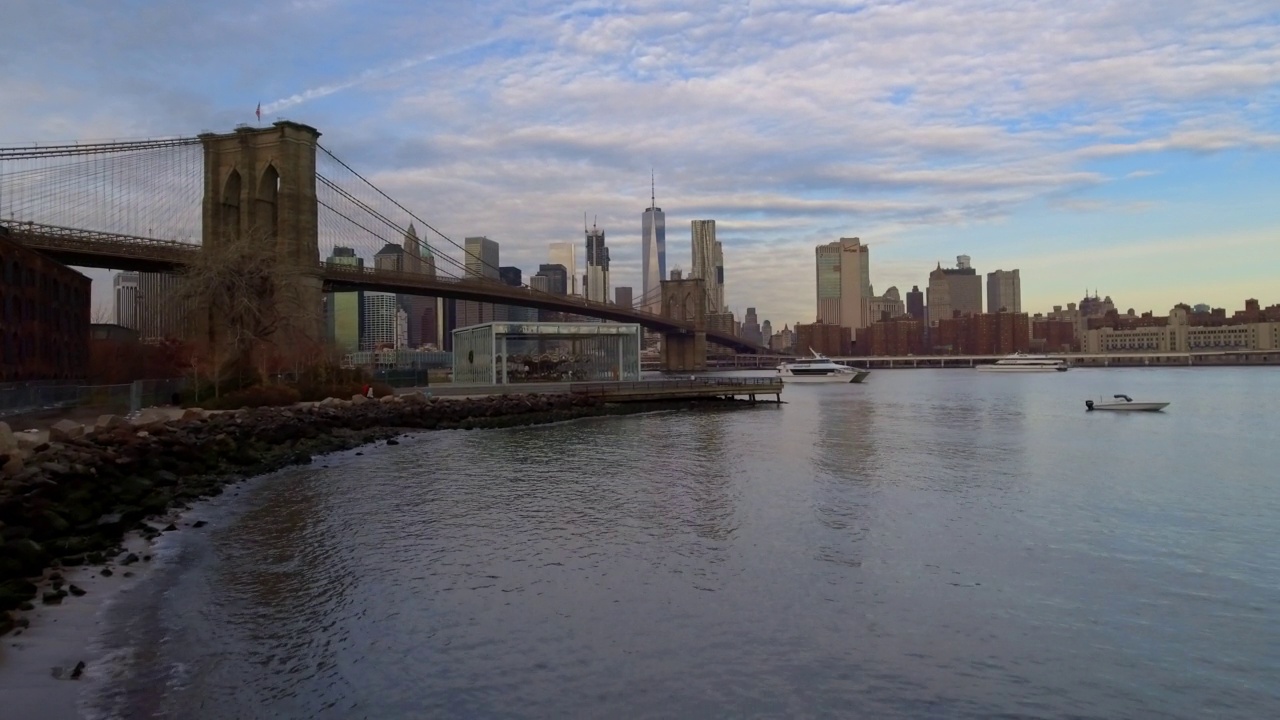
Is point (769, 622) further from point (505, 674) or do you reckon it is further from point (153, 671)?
point (153, 671)

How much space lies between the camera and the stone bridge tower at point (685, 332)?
404 feet

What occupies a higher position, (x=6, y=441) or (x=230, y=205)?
(x=230, y=205)

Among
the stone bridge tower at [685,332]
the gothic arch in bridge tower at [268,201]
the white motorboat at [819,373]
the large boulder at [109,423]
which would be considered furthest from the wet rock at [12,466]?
the stone bridge tower at [685,332]

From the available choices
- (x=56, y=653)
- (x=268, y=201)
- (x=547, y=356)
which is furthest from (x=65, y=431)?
(x=547, y=356)

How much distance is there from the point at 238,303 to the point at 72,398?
1090 cm

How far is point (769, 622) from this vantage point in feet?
35.1

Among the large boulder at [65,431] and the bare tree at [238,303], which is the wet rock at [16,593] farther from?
the bare tree at [238,303]

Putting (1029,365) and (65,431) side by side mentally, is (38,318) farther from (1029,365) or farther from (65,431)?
(1029,365)

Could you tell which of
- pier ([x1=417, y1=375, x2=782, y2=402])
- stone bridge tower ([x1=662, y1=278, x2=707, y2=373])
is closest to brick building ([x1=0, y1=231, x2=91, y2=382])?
pier ([x1=417, y1=375, x2=782, y2=402])

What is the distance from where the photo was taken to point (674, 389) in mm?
57156

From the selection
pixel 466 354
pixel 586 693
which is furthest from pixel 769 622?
pixel 466 354

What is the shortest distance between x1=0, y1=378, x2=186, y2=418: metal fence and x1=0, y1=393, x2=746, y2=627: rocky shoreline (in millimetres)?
1492

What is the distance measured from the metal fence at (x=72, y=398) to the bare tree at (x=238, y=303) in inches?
191

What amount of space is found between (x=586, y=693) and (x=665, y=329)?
334 feet
